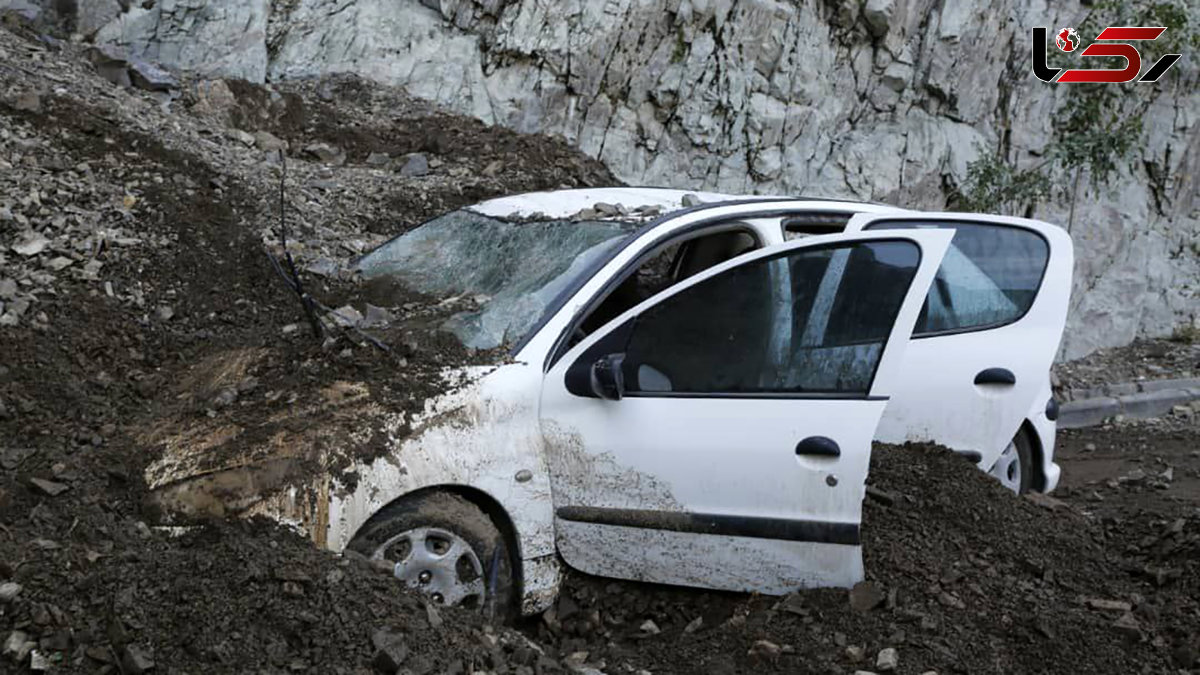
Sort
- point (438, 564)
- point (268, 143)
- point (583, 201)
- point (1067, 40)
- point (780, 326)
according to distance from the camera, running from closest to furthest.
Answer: point (438, 564) < point (780, 326) < point (583, 201) < point (268, 143) < point (1067, 40)

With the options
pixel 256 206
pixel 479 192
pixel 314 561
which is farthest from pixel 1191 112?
pixel 314 561

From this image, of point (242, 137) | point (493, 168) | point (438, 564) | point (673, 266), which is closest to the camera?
point (438, 564)

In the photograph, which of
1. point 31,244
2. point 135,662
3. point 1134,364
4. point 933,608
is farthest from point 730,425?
point 1134,364

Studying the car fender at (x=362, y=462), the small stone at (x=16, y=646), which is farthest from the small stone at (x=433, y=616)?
the small stone at (x=16, y=646)

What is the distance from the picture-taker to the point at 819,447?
431cm

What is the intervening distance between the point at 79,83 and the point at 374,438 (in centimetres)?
703

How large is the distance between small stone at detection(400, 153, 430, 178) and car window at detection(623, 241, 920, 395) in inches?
260

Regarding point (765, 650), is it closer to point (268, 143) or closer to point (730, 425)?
point (730, 425)

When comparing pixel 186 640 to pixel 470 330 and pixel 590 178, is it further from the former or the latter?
pixel 590 178

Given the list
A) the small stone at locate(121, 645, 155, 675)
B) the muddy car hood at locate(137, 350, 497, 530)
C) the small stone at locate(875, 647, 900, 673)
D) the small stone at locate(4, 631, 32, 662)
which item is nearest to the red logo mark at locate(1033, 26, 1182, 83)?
the small stone at locate(875, 647, 900, 673)

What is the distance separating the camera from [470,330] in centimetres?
453

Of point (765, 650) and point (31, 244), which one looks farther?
point (31, 244)

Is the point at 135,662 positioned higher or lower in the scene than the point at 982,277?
lower

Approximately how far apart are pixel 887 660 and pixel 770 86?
34.1 ft
